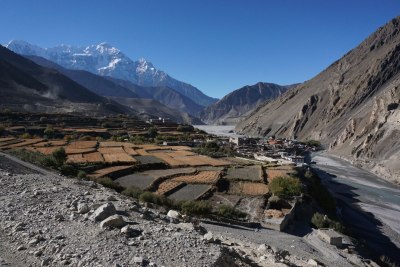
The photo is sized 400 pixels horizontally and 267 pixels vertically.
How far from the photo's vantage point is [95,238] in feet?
36.2

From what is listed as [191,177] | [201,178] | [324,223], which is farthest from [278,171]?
[324,223]

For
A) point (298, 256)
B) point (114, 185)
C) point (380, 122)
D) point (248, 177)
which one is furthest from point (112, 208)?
point (380, 122)

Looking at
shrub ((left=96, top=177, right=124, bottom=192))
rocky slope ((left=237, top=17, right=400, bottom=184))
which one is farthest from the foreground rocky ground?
rocky slope ((left=237, top=17, right=400, bottom=184))

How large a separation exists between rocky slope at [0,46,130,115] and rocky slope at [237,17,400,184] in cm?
5894

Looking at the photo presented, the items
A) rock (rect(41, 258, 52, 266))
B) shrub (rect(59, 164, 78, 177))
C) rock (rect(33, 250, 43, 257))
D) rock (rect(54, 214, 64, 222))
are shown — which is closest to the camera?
rock (rect(41, 258, 52, 266))

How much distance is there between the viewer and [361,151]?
3049 inches

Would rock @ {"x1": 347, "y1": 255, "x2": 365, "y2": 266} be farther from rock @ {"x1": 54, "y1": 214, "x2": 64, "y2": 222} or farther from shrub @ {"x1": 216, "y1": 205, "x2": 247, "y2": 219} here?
rock @ {"x1": 54, "y1": 214, "x2": 64, "y2": 222}

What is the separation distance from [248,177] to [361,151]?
153ft

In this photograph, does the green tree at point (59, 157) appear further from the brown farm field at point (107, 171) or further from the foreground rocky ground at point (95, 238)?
the foreground rocky ground at point (95, 238)

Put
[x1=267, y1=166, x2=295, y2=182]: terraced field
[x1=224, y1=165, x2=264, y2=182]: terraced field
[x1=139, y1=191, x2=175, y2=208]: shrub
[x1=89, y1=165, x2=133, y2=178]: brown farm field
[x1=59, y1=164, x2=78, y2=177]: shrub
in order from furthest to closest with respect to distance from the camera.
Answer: [x1=267, y1=166, x2=295, y2=182]: terraced field
[x1=224, y1=165, x2=264, y2=182]: terraced field
[x1=89, y1=165, x2=133, y2=178]: brown farm field
[x1=59, y1=164, x2=78, y2=177]: shrub
[x1=139, y1=191, x2=175, y2=208]: shrub

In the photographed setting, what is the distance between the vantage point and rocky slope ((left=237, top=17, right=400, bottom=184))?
7438cm

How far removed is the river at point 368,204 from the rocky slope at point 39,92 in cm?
7421

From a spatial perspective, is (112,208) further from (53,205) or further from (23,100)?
(23,100)

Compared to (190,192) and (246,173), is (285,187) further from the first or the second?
(246,173)
